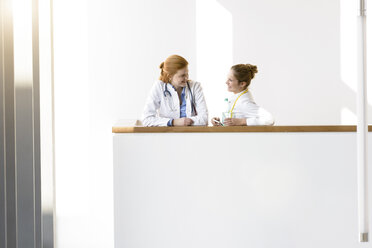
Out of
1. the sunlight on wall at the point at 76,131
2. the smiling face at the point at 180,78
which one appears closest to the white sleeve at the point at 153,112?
the smiling face at the point at 180,78

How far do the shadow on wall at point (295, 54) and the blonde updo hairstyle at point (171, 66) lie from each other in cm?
157

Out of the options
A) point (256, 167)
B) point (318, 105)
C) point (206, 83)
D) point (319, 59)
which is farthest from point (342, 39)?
point (256, 167)

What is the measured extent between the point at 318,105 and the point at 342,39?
65cm

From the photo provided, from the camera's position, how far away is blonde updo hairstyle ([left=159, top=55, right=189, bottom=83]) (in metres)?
3.38

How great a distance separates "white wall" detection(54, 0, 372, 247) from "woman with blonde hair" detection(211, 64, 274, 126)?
1.38m

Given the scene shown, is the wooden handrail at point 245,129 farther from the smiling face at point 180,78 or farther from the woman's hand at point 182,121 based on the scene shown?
the smiling face at point 180,78

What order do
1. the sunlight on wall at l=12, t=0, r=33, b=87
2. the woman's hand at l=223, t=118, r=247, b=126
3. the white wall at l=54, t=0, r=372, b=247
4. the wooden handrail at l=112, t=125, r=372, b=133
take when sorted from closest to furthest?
the wooden handrail at l=112, t=125, r=372, b=133 < the sunlight on wall at l=12, t=0, r=33, b=87 < the woman's hand at l=223, t=118, r=247, b=126 < the white wall at l=54, t=0, r=372, b=247

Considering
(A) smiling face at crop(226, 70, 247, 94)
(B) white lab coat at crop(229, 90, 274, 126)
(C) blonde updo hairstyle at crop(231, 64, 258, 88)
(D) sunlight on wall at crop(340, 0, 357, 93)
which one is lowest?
(B) white lab coat at crop(229, 90, 274, 126)

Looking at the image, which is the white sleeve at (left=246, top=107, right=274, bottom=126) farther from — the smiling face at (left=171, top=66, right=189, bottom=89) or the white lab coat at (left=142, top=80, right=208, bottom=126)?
the smiling face at (left=171, top=66, right=189, bottom=89)

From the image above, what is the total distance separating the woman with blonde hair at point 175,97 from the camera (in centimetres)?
339

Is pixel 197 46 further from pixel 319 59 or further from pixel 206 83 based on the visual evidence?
pixel 319 59

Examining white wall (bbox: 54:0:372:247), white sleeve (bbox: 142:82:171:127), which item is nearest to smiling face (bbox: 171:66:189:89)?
white sleeve (bbox: 142:82:171:127)

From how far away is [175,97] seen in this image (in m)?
3.47

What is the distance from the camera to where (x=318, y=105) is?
4.95m
